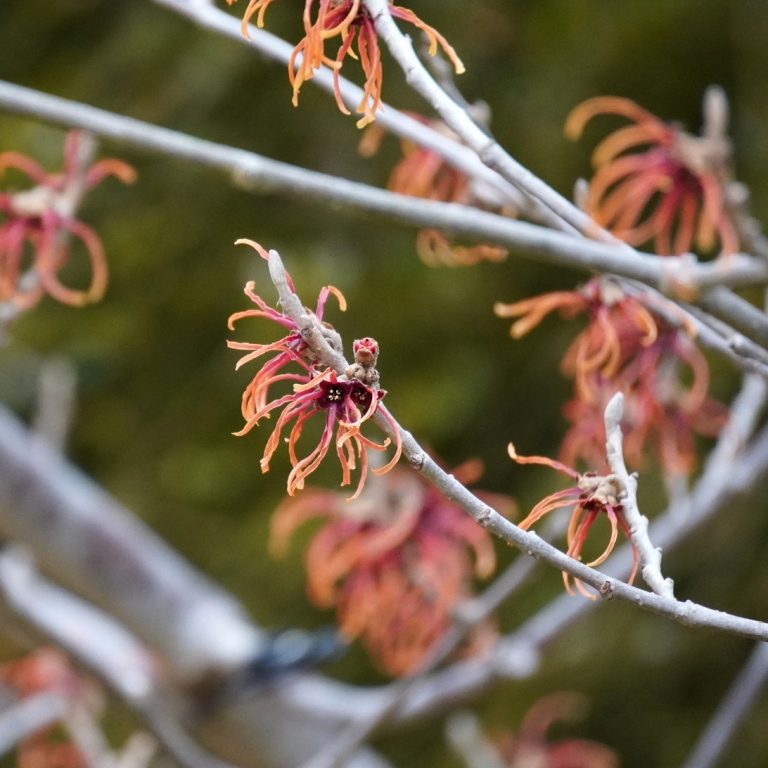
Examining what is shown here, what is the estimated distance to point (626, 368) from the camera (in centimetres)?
111

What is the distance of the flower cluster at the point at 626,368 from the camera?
89 cm

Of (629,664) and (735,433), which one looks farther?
(629,664)

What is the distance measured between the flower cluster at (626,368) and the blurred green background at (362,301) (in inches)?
31.0

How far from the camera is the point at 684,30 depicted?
2.11 m

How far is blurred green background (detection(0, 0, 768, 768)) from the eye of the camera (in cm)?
211

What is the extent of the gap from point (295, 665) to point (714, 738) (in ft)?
2.08

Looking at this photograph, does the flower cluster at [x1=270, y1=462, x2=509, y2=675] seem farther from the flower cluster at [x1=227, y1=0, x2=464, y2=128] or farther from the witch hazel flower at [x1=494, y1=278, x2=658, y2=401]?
the flower cluster at [x1=227, y1=0, x2=464, y2=128]

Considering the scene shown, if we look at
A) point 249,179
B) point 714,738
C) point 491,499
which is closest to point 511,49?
point 491,499

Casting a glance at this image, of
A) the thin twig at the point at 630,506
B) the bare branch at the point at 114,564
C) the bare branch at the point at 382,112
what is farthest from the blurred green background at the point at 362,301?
the thin twig at the point at 630,506

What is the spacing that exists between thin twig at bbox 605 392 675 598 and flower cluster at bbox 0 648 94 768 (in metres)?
1.33

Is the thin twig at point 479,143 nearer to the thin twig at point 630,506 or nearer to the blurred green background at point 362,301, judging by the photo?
the thin twig at point 630,506

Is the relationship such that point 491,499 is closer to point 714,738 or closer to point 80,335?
point 714,738

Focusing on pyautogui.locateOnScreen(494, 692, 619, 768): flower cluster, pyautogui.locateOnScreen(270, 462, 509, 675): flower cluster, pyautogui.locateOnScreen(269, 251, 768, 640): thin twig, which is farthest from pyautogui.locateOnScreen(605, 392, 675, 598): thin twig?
pyautogui.locateOnScreen(494, 692, 619, 768): flower cluster

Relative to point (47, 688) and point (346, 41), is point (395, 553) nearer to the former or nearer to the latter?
point (346, 41)
